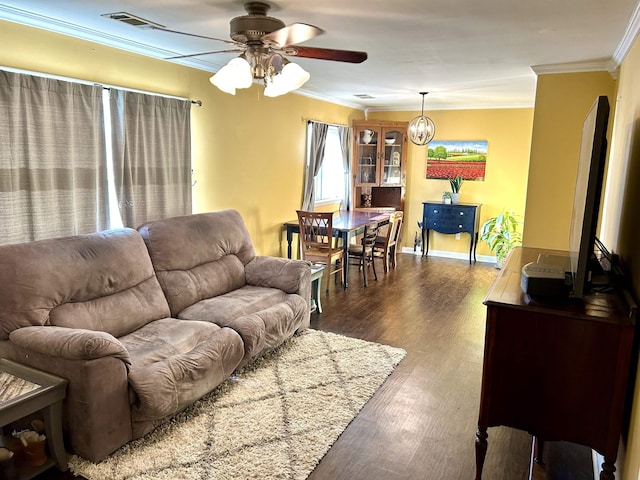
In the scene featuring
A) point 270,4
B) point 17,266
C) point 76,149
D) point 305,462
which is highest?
point 270,4

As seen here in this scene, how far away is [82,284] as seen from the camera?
2.70 meters

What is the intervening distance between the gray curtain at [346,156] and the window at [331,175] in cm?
5

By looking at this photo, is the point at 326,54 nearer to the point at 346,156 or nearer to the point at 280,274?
Result: the point at 280,274

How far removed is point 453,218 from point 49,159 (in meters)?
5.54

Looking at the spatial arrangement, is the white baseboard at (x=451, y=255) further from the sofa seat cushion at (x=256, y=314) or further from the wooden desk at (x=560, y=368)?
the wooden desk at (x=560, y=368)

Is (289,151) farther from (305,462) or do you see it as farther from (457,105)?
(305,462)

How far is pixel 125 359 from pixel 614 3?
3.13 meters

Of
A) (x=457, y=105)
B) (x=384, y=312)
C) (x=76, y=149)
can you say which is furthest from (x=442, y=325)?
(x=457, y=105)

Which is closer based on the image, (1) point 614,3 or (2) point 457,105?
(1) point 614,3

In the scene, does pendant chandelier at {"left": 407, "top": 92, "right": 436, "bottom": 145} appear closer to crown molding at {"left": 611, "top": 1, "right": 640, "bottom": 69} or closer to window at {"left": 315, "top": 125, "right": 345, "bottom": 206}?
window at {"left": 315, "top": 125, "right": 345, "bottom": 206}

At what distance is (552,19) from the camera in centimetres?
267

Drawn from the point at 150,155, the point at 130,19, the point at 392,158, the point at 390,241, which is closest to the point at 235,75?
the point at 130,19

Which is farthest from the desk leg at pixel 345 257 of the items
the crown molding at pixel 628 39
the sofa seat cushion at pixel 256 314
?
the crown molding at pixel 628 39

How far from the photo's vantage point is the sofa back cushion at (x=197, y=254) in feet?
11.0
